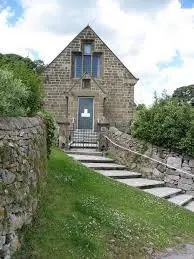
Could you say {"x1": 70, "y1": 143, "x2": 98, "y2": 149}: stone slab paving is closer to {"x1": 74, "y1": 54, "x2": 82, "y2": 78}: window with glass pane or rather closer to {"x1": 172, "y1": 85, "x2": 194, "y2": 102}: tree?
{"x1": 74, "y1": 54, "x2": 82, "y2": 78}: window with glass pane

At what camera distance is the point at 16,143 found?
907cm

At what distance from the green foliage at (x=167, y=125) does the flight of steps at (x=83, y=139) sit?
4.00m

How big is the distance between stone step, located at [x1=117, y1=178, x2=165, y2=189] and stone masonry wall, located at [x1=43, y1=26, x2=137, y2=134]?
1191cm

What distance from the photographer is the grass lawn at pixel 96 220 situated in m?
9.65

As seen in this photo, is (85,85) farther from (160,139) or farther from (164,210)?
(164,210)

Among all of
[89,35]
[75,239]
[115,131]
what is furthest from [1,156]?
[89,35]

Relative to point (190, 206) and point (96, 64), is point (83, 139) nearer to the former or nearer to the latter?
point (96, 64)

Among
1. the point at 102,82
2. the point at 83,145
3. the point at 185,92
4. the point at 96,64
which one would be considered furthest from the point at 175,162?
the point at 185,92

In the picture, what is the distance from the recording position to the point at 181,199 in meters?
17.4

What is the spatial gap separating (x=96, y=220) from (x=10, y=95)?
3539mm

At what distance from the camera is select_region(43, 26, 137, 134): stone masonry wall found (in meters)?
30.8

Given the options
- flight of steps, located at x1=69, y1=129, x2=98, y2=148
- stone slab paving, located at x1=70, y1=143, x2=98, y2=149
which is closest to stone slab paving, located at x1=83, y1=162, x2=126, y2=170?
stone slab paving, located at x1=70, y1=143, x2=98, y2=149

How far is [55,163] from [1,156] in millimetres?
7498

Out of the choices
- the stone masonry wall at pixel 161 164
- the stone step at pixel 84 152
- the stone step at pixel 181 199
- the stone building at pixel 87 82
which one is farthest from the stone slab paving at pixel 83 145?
the stone step at pixel 181 199
